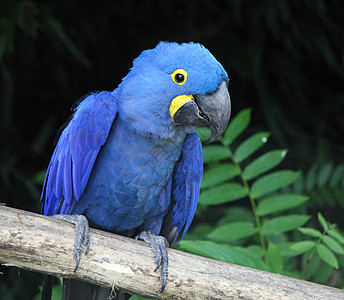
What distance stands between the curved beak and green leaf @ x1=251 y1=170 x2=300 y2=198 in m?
0.43

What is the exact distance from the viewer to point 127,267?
121 cm

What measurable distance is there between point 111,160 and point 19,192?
938mm

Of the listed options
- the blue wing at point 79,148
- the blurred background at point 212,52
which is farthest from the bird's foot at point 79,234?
the blurred background at point 212,52

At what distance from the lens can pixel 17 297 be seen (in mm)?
2135

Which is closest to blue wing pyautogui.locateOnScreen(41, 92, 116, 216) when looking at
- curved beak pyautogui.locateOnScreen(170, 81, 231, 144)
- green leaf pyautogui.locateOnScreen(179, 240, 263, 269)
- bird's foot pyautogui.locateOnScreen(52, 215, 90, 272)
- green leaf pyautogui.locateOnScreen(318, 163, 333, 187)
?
bird's foot pyautogui.locateOnScreen(52, 215, 90, 272)

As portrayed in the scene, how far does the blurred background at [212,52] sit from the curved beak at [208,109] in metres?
1.07

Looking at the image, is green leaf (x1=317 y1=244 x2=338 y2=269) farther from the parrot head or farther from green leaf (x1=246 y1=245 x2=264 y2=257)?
the parrot head

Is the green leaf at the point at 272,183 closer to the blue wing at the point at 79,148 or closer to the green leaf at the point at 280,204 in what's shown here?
the green leaf at the point at 280,204

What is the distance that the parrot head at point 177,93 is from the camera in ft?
4.35

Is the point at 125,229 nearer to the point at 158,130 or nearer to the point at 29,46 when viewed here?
the point at 158,130

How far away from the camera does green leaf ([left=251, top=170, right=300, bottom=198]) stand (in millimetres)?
1689

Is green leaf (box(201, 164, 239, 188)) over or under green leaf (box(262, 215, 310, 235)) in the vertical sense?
over

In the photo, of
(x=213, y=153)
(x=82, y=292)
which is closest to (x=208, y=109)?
(x=213, y=153)

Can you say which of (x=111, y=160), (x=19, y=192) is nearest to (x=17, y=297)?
(x=19, y=192)
